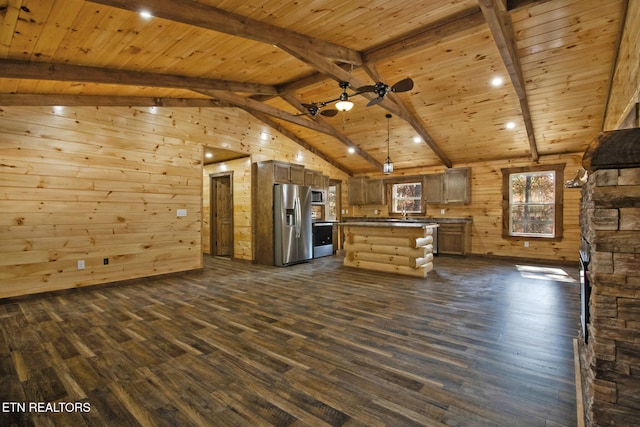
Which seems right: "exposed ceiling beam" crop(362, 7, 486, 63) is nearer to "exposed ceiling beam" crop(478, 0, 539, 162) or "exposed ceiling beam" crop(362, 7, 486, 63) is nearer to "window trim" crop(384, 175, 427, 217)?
"exposed ceiling beam" crop(478, 0, 539, 162)

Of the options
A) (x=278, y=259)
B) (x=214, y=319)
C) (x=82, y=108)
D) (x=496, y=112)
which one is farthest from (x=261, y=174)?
(x=496, y=112)

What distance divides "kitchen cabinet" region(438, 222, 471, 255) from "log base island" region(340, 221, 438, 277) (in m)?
2.16

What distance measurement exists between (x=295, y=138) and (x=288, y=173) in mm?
1449

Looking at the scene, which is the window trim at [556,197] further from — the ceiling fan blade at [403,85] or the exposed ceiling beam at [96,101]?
the exposed ceiling beam at [96,101]

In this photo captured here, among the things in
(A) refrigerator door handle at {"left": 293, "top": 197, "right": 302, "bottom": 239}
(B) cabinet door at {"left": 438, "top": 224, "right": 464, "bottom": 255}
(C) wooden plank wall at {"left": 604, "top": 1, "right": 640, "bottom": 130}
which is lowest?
(B) cabinet door at {"left": 438, "top": 224, "right": 464, "bottom": 255}

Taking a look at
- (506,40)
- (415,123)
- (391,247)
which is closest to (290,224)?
(391,247)

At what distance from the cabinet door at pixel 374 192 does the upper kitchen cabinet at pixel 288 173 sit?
8.77ft

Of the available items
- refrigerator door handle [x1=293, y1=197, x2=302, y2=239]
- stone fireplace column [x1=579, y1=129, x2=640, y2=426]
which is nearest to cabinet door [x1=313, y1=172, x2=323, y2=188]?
refrigerator door handle [x1=293, y1=197, x2=302, y2=239]

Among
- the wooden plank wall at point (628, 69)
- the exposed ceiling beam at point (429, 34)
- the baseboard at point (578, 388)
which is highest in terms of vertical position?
the exposed ceiling beam at point (429, 34)

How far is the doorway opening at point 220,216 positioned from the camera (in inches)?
308

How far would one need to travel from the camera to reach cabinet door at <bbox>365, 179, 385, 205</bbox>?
897 centimetres

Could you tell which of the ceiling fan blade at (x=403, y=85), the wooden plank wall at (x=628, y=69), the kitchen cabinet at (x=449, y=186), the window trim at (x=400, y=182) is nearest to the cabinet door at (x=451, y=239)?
the kitchen cabinet at (x=449, y=186)

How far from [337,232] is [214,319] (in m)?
6.11

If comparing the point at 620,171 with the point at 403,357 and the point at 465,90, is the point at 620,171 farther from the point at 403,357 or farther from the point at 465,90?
the point at 465,90
